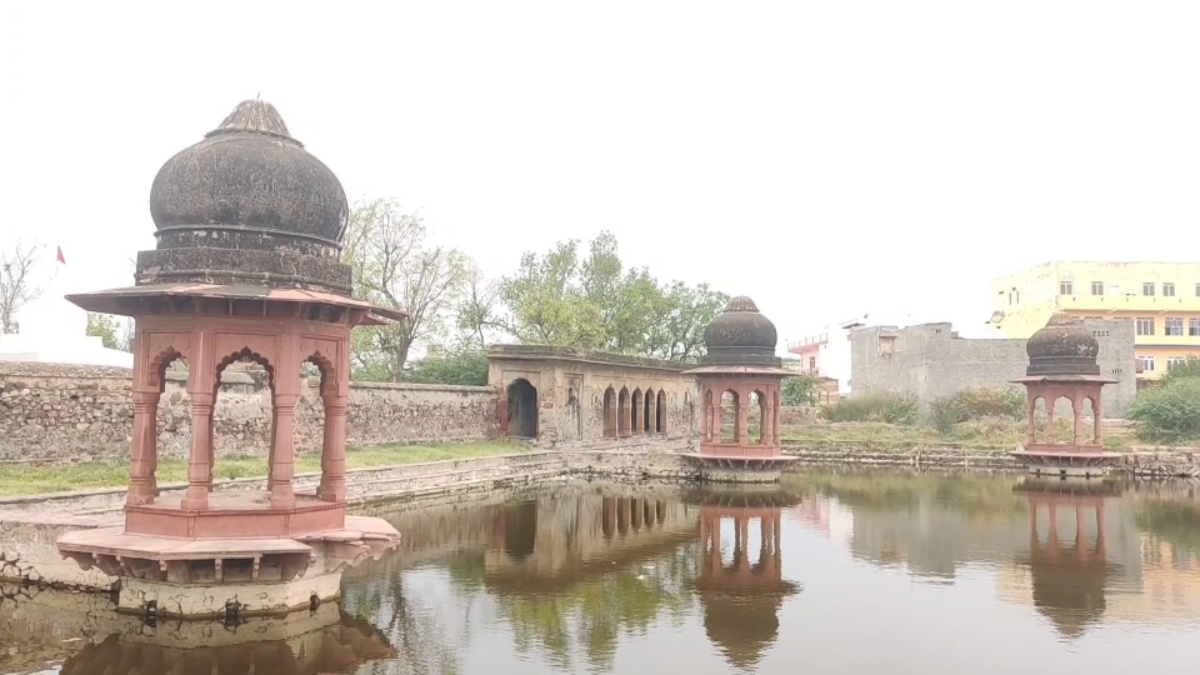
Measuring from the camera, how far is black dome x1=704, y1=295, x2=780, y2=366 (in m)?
25.2

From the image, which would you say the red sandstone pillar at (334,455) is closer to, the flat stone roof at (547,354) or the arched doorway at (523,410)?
the flat stone roof at (547,354)

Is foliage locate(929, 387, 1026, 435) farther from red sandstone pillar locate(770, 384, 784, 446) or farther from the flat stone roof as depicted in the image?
red sandstone pillar locate(770, 384, 784, 446)

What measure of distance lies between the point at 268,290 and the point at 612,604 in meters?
5.05

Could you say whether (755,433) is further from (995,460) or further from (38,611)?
(38,611)

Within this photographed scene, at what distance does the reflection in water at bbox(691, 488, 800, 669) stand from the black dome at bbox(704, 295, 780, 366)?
5214 mm

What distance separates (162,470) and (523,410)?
16855mm

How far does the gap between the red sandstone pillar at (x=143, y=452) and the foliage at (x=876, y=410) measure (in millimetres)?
35257

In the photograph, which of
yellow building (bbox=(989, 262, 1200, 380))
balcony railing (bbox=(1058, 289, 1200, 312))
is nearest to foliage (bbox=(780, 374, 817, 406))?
yellow building (bbox=(989, 262, 1200, 380))

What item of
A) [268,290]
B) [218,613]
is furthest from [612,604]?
[268,290]

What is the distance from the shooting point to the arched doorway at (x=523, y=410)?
1247 inches

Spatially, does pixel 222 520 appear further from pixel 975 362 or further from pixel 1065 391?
pixel 975 362

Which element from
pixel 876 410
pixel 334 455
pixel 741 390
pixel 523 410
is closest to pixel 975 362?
pixel 876 410

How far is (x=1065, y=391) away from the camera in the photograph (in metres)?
28.9

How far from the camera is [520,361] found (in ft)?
98.8
